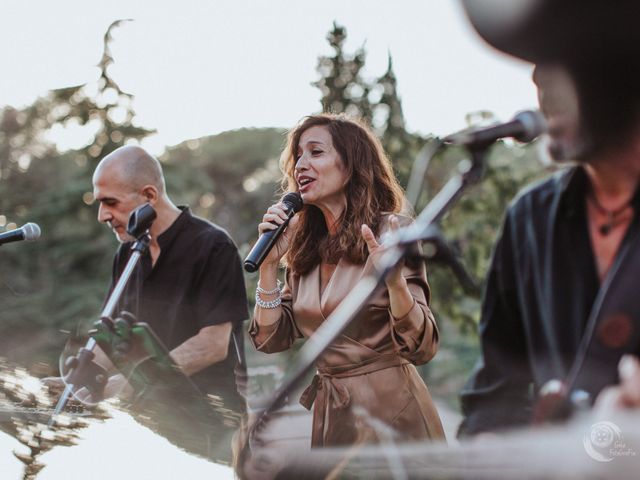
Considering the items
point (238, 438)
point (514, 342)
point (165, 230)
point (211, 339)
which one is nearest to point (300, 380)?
point (238, 438)

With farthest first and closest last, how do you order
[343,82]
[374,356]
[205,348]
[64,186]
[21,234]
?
1. [64,186]
2. [343,82]
3. [205,348]
4. [21,234]
5. [374,356]

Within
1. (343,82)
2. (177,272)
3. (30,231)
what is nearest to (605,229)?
(30,231)

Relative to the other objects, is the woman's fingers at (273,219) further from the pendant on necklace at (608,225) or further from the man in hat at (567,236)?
the pendant on necklace at (608,225)

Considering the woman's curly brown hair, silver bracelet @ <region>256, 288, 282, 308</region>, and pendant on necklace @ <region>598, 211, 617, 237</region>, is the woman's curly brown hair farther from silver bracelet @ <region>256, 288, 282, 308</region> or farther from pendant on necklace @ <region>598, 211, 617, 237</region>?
pendant on necklace @ <region>598, 211, 617, 237</region>

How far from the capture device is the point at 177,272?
8.70 ft

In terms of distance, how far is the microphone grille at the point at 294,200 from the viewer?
6.58ft

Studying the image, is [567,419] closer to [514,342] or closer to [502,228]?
[514,342]

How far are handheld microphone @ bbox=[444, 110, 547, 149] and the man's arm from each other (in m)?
1.06

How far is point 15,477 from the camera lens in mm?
1518

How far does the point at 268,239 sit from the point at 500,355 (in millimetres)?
763

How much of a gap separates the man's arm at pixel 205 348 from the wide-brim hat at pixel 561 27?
4.07 ft

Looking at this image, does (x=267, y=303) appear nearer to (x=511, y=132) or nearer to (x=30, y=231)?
(x=30, y=231)

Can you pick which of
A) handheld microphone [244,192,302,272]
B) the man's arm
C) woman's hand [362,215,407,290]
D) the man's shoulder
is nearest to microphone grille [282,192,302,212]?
handheld microphone [244,192,302,272]

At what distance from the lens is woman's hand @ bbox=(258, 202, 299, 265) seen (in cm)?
193
